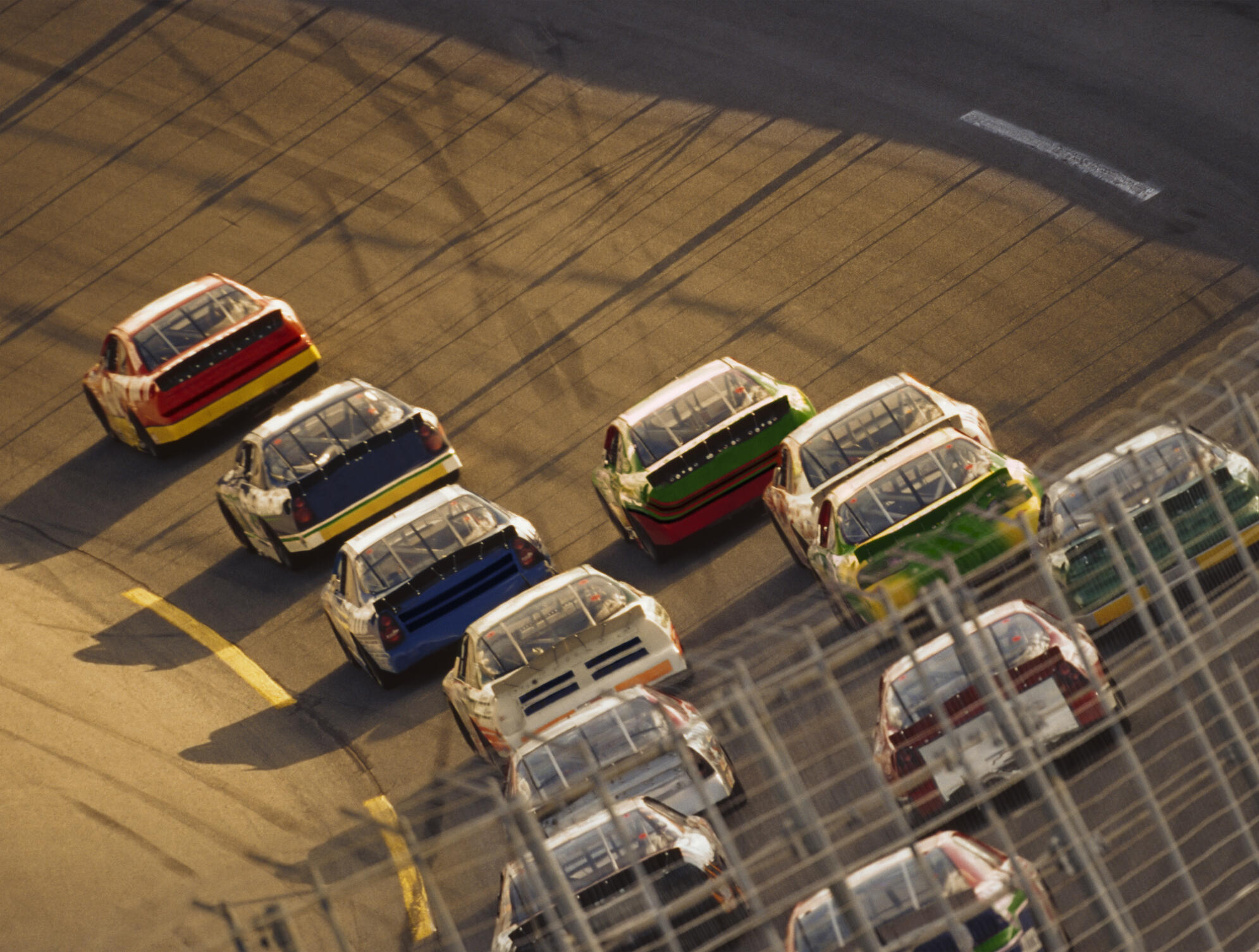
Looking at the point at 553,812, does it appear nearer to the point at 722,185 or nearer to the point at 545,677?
the point at 545,677

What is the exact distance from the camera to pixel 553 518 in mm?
18906

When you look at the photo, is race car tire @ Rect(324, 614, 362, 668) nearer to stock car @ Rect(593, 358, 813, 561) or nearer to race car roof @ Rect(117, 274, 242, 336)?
stock car @ Rect(593, 358, 813, 561)

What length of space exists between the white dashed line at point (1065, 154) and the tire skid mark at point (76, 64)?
14540 mm

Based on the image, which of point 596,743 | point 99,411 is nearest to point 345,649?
point 596,743

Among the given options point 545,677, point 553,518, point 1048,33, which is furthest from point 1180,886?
point 1048,33

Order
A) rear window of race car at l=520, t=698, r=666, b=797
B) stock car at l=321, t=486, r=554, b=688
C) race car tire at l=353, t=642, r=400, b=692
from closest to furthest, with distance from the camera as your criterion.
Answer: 1. rear window of race car at l=520, t=698, r=666, b=797
2. stock car at l=321, t=486, r=554, b=688
3. race car tire at l=353, t=642, r=400, b=692

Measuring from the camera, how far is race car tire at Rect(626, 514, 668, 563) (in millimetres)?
17391

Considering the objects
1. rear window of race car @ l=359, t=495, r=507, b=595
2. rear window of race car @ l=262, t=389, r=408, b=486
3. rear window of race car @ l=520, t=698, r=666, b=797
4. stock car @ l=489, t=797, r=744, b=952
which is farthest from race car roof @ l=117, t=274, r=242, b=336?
stock car @ l=489, t=797, r=744, b=952

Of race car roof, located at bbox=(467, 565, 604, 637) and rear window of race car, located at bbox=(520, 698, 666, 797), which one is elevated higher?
race car roof, located at bbox=(467, 565, 604, 637)

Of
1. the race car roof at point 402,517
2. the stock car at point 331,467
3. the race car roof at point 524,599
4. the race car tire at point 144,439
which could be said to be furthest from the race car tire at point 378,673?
the race car tire at point 144,439

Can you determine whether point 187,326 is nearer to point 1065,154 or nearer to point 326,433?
point 326,433

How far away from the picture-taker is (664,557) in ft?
57.7

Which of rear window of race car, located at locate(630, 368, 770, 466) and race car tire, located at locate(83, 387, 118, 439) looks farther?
race car tire, located at locate(83, 387, 118, 439)

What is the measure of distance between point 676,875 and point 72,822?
685 centimetres
